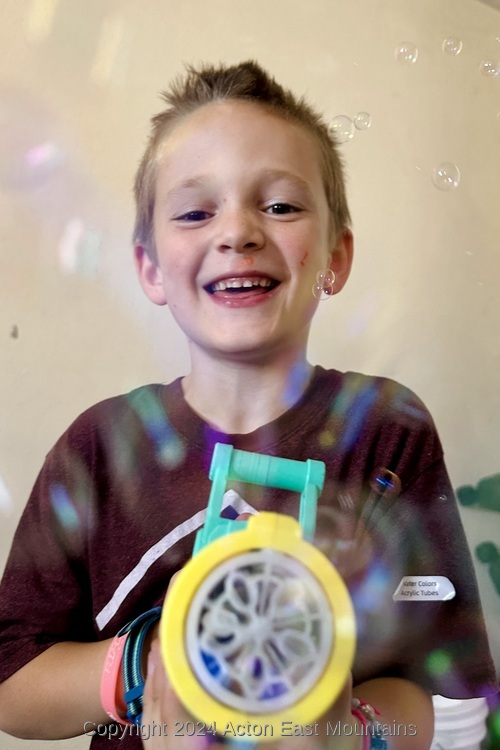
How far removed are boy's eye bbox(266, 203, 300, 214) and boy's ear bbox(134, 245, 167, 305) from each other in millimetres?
131

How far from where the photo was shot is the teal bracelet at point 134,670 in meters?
0.37

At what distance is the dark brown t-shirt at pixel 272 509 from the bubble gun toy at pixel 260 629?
20cm

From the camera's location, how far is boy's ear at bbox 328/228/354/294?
57 centimetres

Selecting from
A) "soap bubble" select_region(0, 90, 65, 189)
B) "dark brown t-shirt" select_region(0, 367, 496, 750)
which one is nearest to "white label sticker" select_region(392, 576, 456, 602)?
"dark brown t-shirt" select_region(0, 367, 496, 750)

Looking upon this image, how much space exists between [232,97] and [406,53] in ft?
1.27

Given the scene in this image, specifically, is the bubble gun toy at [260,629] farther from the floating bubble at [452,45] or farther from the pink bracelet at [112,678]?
the floating bubble at [452,45]

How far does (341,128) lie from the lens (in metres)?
0.67

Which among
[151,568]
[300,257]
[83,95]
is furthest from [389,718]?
[83,95]

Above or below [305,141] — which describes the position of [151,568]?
below

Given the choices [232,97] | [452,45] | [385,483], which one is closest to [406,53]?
[452,45]

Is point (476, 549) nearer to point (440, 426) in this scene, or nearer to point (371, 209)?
point (440, 426)

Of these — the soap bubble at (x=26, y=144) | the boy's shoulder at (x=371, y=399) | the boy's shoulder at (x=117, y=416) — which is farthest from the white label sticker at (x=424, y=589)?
the soap bubble at (x=26, y=144)

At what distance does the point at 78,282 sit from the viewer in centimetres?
70

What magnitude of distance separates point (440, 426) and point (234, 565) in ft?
2.17
